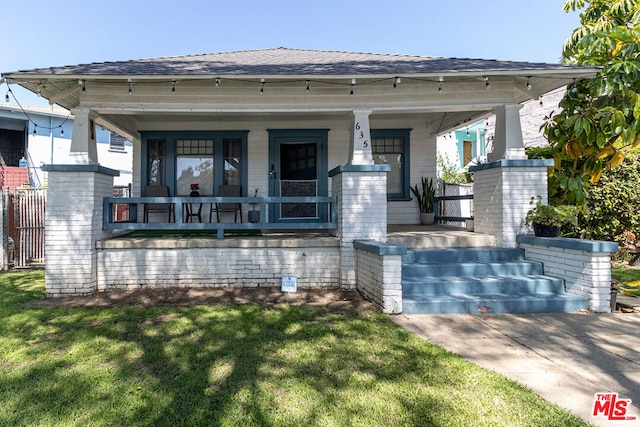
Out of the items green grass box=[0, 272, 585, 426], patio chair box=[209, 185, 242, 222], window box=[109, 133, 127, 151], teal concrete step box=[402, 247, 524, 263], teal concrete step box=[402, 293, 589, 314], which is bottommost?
green grass box=[0, 272, 585, 426]

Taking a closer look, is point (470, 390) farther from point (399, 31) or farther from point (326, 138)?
point (399, 31)

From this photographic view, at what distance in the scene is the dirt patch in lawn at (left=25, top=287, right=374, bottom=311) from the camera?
14.9ft

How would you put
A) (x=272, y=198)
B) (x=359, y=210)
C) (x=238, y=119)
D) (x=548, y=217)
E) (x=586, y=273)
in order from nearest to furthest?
1. (x=586, y=273)
2. (x=548, y=217)
3. (x=359, y=210)
4. (x=272, y=198)
5. (x=238, y=119)

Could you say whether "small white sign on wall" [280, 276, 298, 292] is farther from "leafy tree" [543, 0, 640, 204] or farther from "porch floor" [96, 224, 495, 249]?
"leafy tree" [543, 0, 640, 204]

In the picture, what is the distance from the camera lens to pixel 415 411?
6.93ft

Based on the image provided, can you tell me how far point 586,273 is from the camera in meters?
4.23

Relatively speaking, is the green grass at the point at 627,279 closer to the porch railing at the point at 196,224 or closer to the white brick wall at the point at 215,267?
the white brick wall at the point at 215,267

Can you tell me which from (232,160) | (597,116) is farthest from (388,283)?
(232,160)

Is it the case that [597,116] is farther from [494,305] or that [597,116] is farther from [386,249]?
[386,249]

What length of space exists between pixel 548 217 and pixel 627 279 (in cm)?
228

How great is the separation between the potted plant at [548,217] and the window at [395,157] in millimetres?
2940

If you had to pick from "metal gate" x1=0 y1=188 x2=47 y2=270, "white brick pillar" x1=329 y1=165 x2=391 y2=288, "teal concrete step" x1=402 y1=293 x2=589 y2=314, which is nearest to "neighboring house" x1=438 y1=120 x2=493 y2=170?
"white brick pillar" x1=329 y1=165 x2=391 y2=288

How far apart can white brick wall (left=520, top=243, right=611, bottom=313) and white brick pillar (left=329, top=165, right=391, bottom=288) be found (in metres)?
2.30

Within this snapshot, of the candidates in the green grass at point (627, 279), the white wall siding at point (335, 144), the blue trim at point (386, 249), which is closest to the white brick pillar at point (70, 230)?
the white wall siding at point (335, 144)
